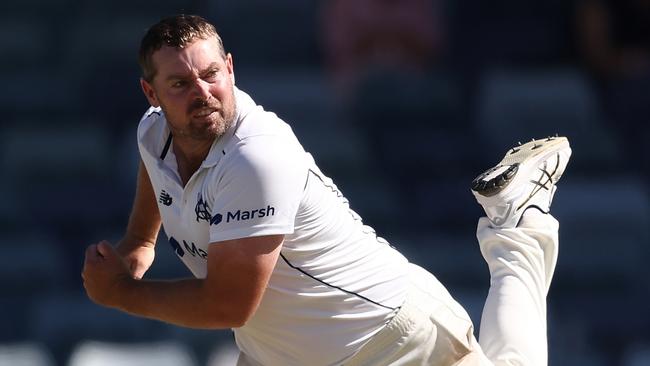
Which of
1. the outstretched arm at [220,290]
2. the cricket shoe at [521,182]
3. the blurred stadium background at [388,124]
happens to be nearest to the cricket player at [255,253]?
the outstretched arm at [220,290]

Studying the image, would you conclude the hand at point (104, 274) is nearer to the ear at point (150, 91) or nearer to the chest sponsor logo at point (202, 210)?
the chest sponsor logo at point (202, 210)

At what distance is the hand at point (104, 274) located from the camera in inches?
135

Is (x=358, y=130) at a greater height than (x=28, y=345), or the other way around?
(x=358, y=130)

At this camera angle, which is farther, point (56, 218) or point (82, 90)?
point (82, 90)

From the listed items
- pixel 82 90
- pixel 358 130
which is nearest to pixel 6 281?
pixel 82 90

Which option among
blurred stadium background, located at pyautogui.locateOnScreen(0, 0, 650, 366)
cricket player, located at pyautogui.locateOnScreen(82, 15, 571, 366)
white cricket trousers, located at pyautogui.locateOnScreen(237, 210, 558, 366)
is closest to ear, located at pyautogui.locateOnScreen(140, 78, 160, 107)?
cricket player, located at pyautogui.locateOnScreen(82, 15, 571, 366)

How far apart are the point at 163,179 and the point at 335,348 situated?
627 millimetres

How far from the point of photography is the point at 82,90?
7691 millimetres

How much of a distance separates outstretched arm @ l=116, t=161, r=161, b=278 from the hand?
0.38m

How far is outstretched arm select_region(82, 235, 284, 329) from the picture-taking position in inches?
129

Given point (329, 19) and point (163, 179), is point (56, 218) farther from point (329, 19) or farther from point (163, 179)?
point (163, 179)

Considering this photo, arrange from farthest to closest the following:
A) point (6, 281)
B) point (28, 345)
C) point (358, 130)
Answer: point (358, 130)
point (6, 281)
point (28, 345)

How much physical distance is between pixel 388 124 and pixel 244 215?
4.36 m

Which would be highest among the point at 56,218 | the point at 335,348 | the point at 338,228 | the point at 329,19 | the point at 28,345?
the point at 329,19
